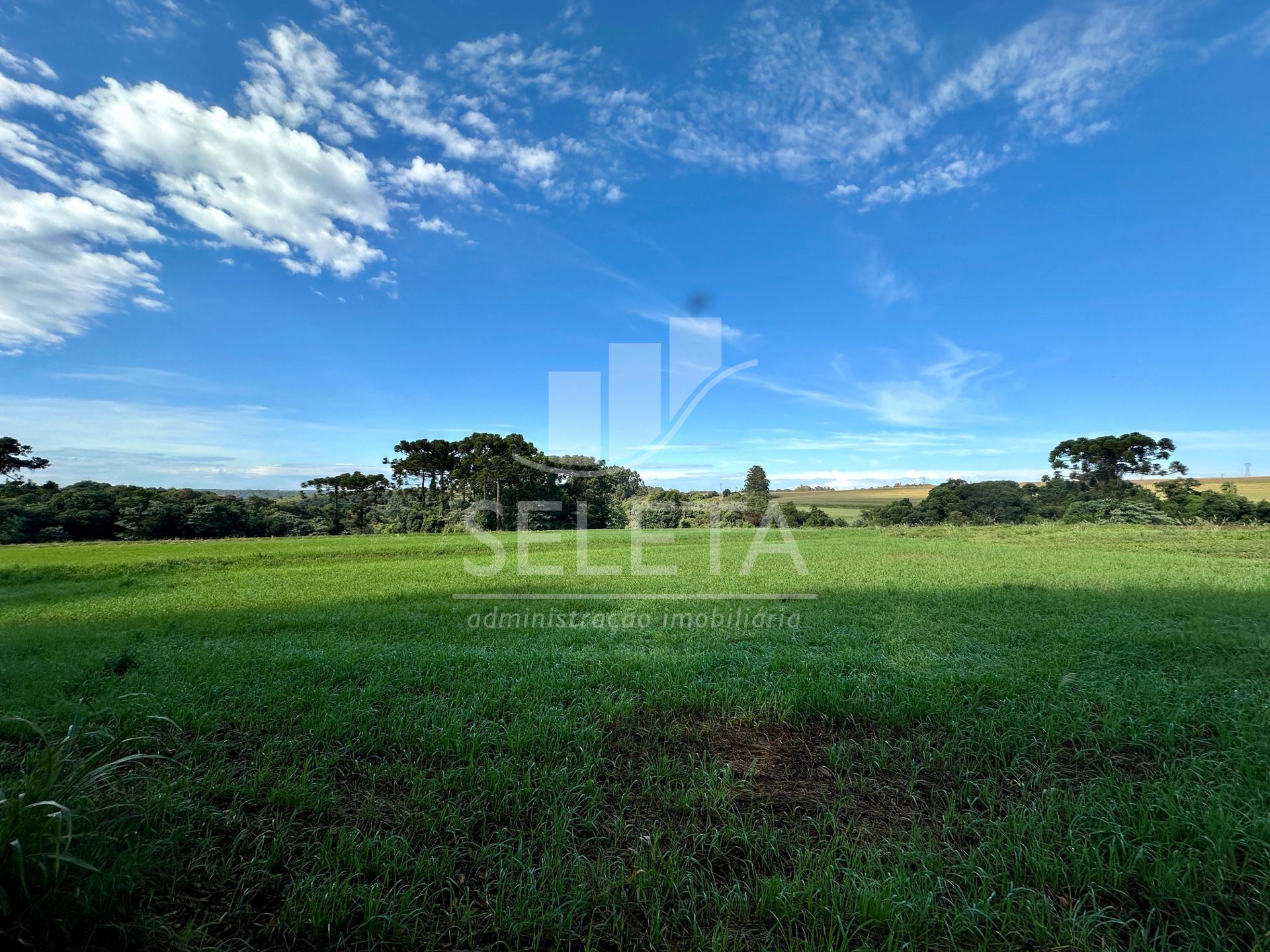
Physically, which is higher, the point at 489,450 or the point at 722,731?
the point at 489,450

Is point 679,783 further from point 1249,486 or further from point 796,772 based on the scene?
point 1249,486

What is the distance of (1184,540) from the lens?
74.3 feet

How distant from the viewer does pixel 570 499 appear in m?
46.4

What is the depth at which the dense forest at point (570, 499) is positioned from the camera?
114 feet

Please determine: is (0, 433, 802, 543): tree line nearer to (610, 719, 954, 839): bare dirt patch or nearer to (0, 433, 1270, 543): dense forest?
(0, 433, 1270, 543): dense forest

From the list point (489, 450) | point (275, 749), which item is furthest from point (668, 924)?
point (489, 450)

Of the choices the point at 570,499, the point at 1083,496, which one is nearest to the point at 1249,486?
the point at 1083,496

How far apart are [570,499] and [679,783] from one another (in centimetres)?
4347

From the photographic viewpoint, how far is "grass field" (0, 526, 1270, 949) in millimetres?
2268

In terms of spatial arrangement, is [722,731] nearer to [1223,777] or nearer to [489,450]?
[1223,777]

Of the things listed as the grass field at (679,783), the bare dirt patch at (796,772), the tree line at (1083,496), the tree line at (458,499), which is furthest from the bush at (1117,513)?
the bare dirt patch at (796,772)

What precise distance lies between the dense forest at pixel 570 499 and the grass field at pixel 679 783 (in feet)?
102

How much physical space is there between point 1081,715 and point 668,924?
13.8 feet

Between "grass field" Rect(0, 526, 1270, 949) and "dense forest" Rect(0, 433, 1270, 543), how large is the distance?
31133 mm
